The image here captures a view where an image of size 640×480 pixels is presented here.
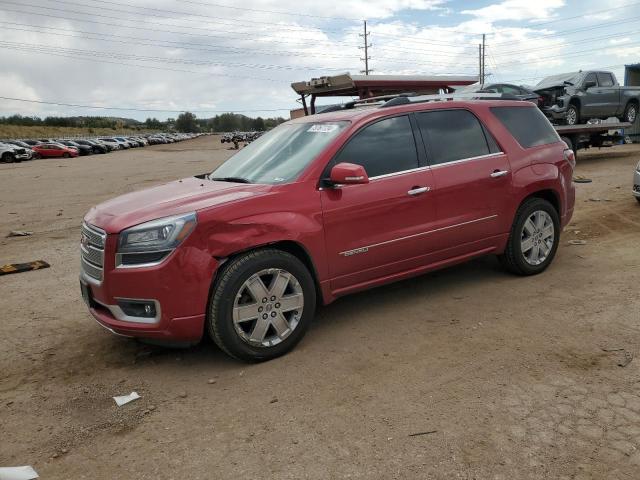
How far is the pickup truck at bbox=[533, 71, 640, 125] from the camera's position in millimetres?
16109

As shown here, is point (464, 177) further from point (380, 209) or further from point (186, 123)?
point (186, 123)

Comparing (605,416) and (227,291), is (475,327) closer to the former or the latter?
(605,416)

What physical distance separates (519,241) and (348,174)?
224cm

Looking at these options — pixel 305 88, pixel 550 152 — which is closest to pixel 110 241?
pixel 550 152

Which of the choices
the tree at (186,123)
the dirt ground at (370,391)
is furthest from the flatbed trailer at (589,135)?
the tree at (186,123)

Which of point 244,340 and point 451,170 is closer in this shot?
point 244,340

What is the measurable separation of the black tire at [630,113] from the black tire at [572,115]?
2922 millimetres

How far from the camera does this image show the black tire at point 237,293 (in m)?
3.71

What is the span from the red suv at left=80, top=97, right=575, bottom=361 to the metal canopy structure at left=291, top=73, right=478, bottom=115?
22.0 feet

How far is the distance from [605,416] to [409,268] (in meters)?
1.99

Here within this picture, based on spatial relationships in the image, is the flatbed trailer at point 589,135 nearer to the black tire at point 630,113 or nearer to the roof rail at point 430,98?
the black tire at point 630,113

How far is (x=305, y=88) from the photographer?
12.8 meters

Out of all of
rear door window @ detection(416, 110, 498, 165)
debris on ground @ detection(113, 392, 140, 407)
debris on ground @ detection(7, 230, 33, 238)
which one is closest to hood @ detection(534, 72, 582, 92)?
rear door window @ detection(416, 110, 498, 165)

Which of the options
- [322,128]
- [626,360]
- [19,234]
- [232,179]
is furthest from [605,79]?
[19,234]
